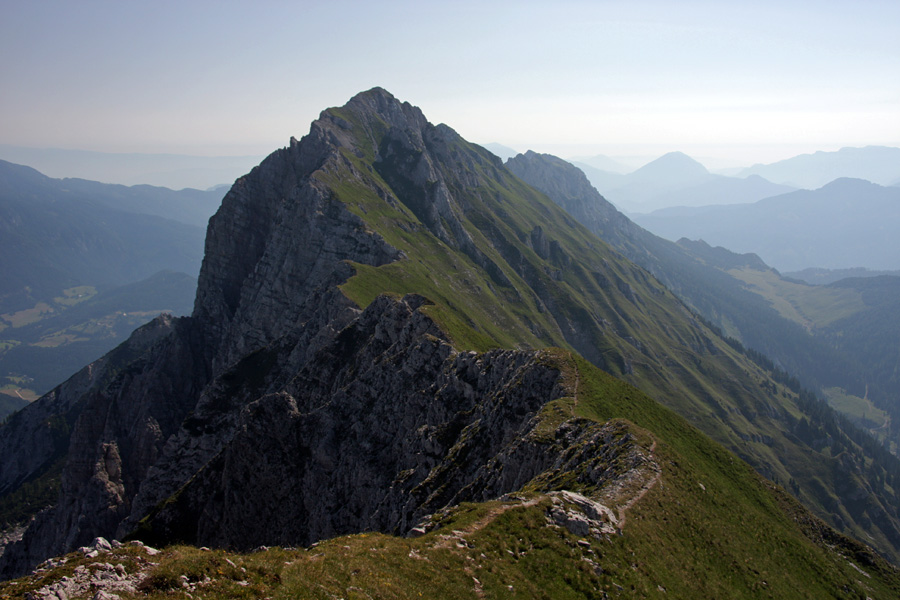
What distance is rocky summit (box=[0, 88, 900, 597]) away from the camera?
2698cm

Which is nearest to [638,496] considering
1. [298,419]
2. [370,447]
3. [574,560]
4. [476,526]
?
[574,560]

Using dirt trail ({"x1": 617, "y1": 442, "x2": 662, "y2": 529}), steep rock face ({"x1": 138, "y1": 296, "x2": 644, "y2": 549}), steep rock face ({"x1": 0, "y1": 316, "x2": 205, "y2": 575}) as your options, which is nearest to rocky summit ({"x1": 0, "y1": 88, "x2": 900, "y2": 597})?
dirt trail ({"x1": 617, "y1": 442, "x2": 662, "y2": 529})

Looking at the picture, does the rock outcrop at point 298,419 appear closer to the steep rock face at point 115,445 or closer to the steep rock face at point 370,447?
the steep rock face at point 370,447

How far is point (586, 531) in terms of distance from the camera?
99.0 feet

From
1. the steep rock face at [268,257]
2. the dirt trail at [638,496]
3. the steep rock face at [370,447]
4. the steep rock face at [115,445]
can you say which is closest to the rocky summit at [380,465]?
the dirt trail at [638,496]

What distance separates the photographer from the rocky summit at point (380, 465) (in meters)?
27.0

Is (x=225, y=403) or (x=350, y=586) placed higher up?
(x=350, y=586)

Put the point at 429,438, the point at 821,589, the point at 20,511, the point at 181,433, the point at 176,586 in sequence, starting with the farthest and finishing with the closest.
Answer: the point at 20,511 → the point at 181,433 → the point at 429,438 → the point at 821,589 → the point at 176,586

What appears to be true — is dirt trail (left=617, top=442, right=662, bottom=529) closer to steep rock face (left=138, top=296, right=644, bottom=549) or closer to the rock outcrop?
the rock outcrop

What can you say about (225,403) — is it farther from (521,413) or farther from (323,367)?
(521,413)

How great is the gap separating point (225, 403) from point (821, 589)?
10732cm

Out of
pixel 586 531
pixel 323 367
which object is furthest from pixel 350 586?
pixel 323 367

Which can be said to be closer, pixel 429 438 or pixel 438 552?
pixel 438 552

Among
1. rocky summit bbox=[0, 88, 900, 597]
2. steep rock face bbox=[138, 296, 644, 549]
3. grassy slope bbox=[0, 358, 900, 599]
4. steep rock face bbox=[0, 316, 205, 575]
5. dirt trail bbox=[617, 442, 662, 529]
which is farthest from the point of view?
steep rock face bbox=[0, 316, 205, 575]
